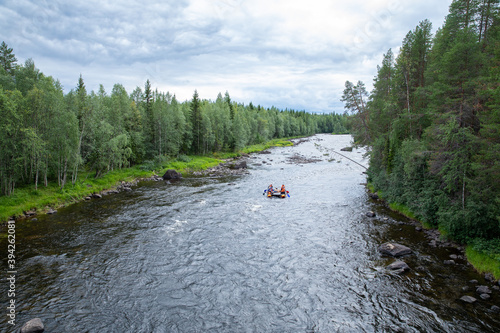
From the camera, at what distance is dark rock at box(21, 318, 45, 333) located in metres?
12.6

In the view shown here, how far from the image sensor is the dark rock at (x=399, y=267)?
18.2 meters

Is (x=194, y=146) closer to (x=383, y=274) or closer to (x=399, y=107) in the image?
(x=399, y=107)

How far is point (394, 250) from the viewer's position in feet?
68.1

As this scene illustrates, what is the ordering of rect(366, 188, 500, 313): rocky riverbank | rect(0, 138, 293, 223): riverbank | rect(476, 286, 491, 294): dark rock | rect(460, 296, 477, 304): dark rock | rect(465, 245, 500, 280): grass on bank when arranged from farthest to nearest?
rect(0, 138, 293, 223): riverbank < rect(465, 245, 500, 280): grass on bank < rect(476, 286, 491, 294): dark rock < rect(366, 188, 500, 313): rocky riverbank < rect(460, 296, 477, 304): dark rock

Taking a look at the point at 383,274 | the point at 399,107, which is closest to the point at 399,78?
the point at 399,107

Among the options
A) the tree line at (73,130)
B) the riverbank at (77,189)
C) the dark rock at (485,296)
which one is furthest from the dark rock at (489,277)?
the tree line at (73,130)

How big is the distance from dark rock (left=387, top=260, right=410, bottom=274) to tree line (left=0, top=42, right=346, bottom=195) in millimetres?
37802

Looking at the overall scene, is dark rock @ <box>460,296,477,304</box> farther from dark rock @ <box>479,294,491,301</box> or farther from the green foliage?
the green foliage

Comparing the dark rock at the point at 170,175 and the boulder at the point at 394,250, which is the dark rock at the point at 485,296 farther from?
the dark rock at the point at 170,175

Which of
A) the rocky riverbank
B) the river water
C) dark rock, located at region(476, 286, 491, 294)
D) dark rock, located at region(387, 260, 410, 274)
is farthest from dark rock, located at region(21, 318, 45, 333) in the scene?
dark rock, located at region(476, 286, 491, 294)

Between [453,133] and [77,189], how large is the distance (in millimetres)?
44846

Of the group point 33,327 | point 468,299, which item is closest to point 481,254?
point 468,299

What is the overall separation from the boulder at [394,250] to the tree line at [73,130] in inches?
1485

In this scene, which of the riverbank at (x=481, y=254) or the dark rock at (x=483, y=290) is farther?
the riverbank at (x=481, y=254)
